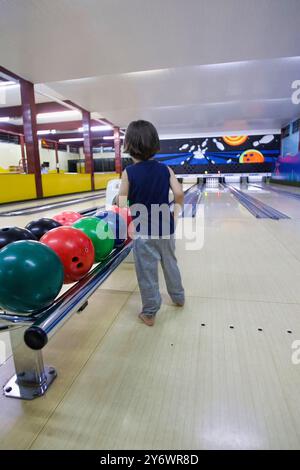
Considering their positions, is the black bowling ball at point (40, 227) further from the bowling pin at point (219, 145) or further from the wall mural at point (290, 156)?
the bowling pin at point (219, 145)

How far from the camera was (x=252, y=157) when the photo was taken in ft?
54.3

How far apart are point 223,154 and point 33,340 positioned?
57.5 ft

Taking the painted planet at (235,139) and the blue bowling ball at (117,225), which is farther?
the painted planet at (235,139)

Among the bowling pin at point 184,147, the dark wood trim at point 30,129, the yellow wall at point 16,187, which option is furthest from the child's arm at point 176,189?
the bowling pin at point 184,147

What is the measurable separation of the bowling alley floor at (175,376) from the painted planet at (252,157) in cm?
1587

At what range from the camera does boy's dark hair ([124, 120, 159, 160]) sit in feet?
4.64

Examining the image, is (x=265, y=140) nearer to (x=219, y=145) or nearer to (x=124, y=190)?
(x=219, y=145)

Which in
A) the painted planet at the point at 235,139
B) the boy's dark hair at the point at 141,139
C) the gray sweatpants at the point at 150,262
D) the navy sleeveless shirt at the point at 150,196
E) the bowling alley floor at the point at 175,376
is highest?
the painted planet at the point at 235,139

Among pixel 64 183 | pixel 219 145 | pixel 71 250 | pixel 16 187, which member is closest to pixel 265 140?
pixel 219 145

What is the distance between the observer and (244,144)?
1658 centimetres

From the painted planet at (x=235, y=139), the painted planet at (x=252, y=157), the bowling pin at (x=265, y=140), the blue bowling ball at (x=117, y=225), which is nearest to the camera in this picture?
the blue bowling ball at (x=117, y=225)

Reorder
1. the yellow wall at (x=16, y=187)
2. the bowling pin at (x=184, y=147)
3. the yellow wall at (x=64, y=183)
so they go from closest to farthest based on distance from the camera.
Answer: the yellow wall at (x=16, y=187), the yellow wall at (x=64, y=183), the bowling pin at (x=184, y=147)

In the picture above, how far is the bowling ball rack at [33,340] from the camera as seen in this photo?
97 cm
